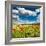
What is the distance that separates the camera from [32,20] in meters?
1.51

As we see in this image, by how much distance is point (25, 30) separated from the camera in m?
1.49

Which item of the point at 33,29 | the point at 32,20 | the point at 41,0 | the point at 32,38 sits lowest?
the point at 32,38

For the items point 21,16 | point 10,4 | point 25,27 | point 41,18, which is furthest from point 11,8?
point 41,18

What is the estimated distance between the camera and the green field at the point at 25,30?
147 cm

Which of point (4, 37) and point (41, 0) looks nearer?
point (4, 37)

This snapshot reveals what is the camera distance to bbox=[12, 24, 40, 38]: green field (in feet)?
4.81

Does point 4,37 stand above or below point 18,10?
below

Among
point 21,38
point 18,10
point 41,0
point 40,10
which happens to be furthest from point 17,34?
point 41,0

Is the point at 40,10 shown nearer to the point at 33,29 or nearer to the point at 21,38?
the point at 33,29

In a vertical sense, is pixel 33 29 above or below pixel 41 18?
below

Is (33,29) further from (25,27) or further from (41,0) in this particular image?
(41,0)

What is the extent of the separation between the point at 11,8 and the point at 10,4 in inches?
2.0

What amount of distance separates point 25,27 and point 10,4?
34 cm
